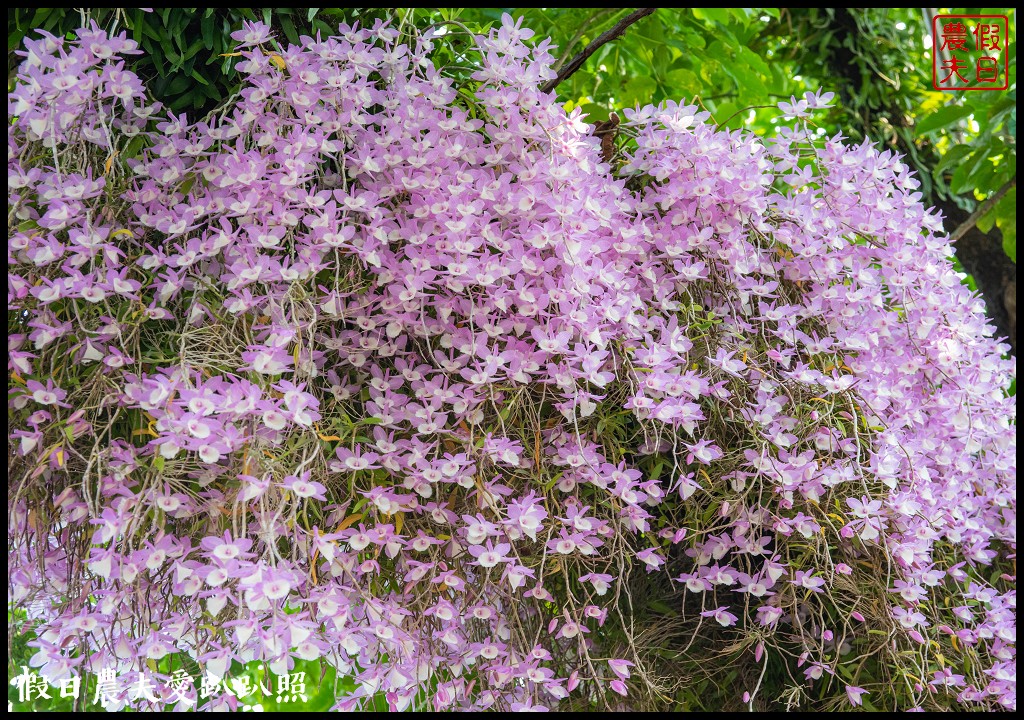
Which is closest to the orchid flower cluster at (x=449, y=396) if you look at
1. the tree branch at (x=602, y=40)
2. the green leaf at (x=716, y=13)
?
the tree branch at (x=602, y=40)

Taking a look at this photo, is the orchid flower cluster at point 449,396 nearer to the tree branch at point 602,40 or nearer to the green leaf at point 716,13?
the tree branch at point 602,40

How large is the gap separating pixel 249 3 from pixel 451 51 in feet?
0.72

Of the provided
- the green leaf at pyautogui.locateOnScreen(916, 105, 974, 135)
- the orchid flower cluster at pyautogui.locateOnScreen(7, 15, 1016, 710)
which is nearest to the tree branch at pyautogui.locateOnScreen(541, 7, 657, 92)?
the orchid flower cluster at pyautogui.locateOnScreen(7, 15, 1016, 710)

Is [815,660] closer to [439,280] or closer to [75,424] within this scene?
[439,280]

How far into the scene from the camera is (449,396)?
2.37 ft

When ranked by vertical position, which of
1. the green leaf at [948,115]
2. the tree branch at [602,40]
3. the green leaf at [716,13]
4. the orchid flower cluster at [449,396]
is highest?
the green leaf at [716,13]

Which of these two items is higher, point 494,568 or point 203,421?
point 203,421

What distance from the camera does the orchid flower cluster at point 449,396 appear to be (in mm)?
675

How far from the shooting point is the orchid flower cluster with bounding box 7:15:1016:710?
68 cm

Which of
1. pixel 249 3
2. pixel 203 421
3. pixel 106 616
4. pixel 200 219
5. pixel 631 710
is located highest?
pixel 249 3

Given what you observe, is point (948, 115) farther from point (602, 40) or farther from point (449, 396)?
point (449, 396)

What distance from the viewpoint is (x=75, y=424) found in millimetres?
661

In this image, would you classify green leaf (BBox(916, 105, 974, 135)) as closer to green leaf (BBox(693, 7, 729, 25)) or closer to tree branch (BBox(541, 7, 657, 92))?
green leaf (BBox(693, 7, 729, 25))

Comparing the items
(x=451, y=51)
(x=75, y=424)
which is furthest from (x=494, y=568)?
(x=451, y=51)
